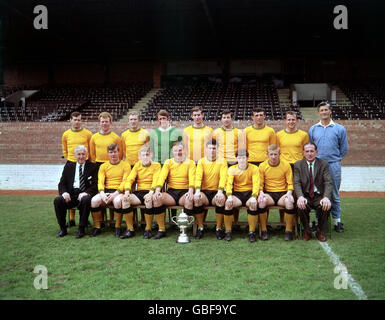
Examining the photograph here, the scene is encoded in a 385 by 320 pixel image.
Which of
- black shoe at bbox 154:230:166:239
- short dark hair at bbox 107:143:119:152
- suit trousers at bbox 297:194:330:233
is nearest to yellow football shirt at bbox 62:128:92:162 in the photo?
short dark hair at bbox 107:143:119:152

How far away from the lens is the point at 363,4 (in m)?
16.4

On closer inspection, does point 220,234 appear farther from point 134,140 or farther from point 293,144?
point 134,140

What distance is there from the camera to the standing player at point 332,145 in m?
5.84

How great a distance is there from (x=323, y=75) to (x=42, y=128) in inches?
701

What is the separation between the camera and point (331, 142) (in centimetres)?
584

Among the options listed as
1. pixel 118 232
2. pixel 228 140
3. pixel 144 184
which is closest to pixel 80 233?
pixel 118 232

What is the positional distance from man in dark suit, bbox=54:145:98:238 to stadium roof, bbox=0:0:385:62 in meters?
12.7

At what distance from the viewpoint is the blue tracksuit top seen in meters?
5.84

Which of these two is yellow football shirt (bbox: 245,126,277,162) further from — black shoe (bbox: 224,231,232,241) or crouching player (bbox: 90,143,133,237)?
crouching player (bbox: 90,143,133,237)

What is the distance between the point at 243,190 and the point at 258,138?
93cm

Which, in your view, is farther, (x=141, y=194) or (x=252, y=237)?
(x=141, y=194)

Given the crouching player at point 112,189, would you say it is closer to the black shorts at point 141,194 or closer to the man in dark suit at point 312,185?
the black shorts at point 141,194
